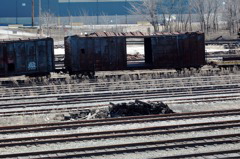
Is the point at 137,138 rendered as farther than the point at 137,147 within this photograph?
Yes

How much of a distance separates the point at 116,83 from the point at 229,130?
37.7 feet

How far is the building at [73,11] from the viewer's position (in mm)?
82688

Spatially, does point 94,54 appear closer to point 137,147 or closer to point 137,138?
point 137,138

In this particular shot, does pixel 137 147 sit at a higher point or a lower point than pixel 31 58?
lower

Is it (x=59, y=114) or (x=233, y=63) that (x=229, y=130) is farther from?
(x=233, y=63)

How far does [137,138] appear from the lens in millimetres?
12305

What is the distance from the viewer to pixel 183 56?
28.0 metres

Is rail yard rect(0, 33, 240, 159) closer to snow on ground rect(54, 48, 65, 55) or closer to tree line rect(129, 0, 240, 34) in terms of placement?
snow on ground rect(54, 48, 65, 55)

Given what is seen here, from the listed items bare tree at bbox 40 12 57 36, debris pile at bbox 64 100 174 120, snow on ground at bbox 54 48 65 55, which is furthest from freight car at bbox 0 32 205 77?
bare tree at bbox 40 12 57 36

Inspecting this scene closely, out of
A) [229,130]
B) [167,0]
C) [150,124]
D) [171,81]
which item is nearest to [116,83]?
[171,81]

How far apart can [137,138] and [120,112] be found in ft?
10.9

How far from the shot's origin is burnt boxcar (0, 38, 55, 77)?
82.1 ft

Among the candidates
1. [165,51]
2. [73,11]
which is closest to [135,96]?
[165,51]

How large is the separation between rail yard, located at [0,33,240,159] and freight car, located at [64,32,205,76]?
65mm
